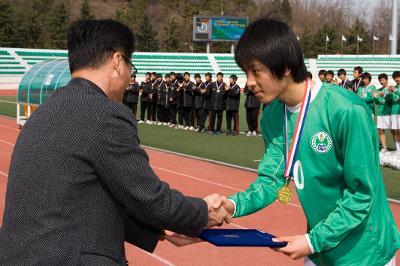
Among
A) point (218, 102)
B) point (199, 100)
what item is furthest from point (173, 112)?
point (218, 102)

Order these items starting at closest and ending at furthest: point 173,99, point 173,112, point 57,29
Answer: point 173,99
point 173,112
point 57,29

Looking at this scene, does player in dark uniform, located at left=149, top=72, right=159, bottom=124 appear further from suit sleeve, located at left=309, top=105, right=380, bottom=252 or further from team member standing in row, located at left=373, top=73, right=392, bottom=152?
suit sleeve, located at left=309, top=105, right=380, bottom=252

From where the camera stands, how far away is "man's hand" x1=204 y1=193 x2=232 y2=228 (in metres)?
2.32

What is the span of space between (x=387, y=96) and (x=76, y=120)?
37.1 feet

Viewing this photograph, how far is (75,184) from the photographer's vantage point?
1.76 m

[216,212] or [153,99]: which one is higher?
[216,212]

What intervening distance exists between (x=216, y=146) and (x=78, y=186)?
449 inches

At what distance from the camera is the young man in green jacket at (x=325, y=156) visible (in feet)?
6.75

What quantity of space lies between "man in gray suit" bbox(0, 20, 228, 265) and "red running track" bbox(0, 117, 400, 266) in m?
3.45

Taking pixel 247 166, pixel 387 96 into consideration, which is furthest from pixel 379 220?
pixel 387 96

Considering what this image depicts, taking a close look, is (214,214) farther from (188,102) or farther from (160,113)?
(160,113)

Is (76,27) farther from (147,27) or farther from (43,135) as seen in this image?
(147,27)

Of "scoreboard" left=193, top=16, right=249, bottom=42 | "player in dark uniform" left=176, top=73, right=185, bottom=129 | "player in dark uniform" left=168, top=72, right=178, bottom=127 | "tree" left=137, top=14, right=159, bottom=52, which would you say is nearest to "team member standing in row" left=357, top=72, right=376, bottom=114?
"player in dark uniform" left=176, top=73, right=185, bottom=129

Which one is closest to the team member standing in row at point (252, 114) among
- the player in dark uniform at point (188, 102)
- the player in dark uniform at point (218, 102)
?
the player in dark uniform at point (218, 102)
